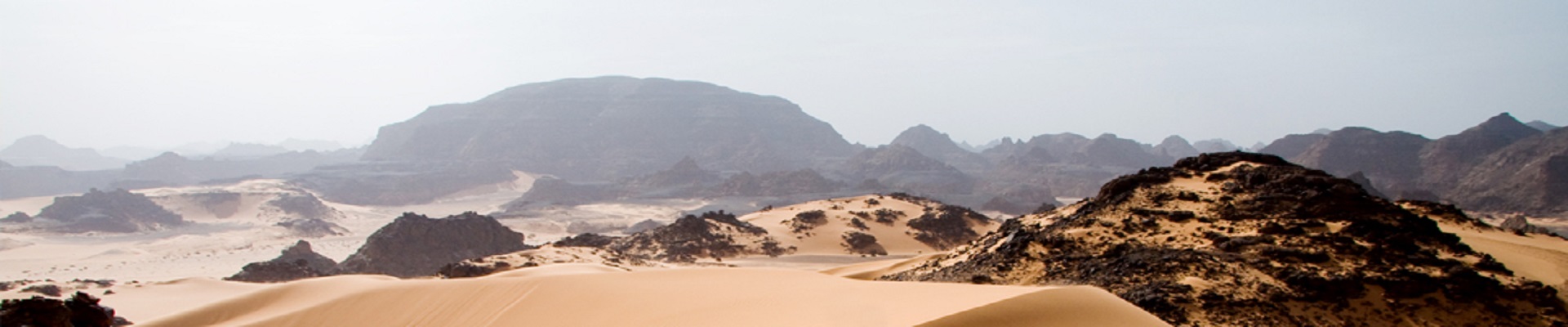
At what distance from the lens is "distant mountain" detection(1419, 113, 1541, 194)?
5484 centimetres

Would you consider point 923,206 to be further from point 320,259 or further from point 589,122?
point 589,122

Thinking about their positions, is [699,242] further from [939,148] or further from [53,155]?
[53,155]

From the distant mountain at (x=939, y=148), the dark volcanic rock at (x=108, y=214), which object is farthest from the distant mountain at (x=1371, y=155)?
the dark volcanic rock at (x=108, y=214)

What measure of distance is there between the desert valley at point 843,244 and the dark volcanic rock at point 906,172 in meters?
0.50

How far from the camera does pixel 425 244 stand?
2758 cm

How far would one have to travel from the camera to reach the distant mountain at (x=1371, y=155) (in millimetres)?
59594

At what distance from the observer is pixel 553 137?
353ft

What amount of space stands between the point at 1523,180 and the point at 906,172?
148ft

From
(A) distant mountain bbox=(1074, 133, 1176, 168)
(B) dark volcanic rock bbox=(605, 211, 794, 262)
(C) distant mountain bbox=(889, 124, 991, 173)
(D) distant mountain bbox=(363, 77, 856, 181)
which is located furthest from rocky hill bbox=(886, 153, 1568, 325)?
(C) distant mountain bbox=(889, 124, 991, 173)

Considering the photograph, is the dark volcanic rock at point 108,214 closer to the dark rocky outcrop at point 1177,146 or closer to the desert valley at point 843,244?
the desert valley at point 843,244

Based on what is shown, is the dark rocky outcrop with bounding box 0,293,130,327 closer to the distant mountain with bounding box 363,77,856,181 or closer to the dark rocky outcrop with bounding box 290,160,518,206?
the dark rocky outcrop with bounding box 290,160,518,206

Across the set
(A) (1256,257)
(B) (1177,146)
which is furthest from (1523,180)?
(B) (1177,146)

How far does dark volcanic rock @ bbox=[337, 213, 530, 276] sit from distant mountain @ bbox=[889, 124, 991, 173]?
81.3m

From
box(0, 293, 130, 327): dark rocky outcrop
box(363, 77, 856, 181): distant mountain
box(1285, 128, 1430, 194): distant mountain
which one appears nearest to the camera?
box(0, 293, 130, 327): dark rocky outcrop
